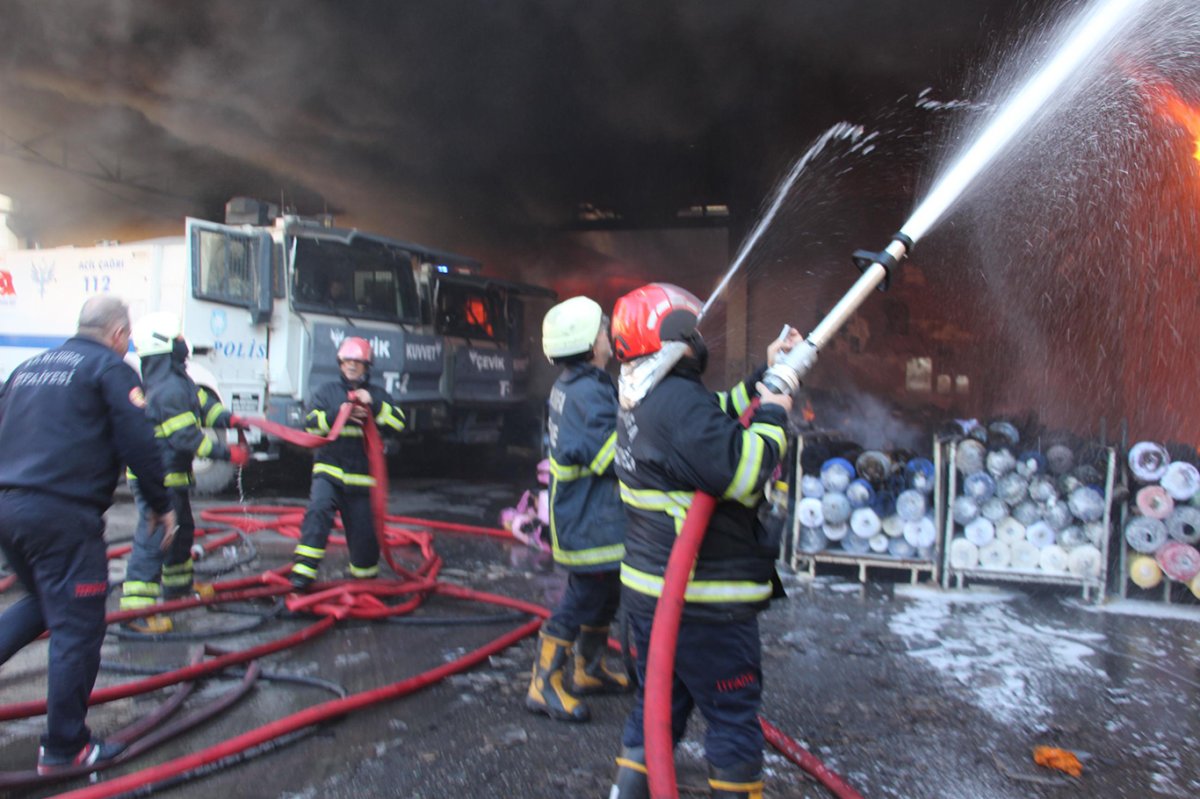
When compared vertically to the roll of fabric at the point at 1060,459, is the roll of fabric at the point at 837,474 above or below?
below

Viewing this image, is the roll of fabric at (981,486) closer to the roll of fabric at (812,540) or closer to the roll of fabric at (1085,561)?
the roll of fabric at (1085,561)

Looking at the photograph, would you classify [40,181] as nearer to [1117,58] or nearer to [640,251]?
[640,251]

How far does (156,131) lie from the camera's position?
13.3 meters

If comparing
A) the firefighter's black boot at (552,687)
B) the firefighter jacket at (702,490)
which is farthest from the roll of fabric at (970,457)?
the firefighter jacket at (702,490)

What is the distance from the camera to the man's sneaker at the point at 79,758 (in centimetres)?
263

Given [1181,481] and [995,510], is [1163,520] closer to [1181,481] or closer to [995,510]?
[1181,481]

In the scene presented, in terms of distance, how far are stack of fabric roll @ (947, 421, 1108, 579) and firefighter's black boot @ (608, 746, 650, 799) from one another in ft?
11.5

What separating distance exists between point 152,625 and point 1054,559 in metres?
5.08

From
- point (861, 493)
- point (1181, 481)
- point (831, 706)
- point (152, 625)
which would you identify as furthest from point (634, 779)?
point (1181, 481)

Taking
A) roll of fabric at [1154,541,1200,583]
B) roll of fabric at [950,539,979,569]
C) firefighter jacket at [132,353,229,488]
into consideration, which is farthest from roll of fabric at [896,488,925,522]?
firefighter jacket at [132,353,229,488]

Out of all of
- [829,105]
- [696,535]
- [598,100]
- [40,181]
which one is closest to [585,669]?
[696,535]

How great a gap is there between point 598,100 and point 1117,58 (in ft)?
23.0

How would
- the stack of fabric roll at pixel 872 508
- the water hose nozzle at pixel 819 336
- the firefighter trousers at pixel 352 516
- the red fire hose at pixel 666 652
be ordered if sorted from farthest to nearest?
the stack of fabric roll at pixel 872 508
the firefighter trousers at pixel 352 516
the water hose nozzle at pixel 819 336
the red fire hose at pixel 666 652

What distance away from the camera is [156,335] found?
437 centimetres
